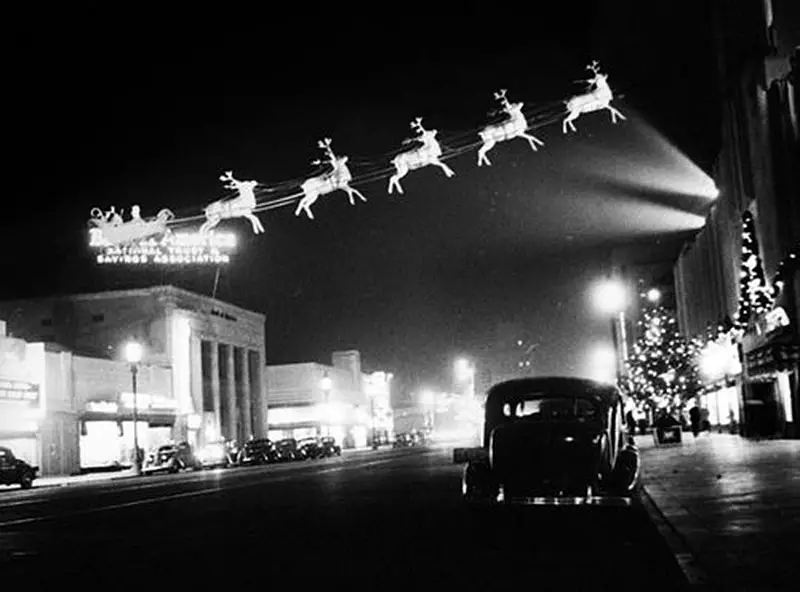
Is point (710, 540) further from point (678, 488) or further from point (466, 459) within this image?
point (678, 488)

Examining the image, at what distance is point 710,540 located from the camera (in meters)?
11.6

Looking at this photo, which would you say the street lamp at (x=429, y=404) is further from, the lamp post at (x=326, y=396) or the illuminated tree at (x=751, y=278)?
the illuminated tree at (x=751, y=278)

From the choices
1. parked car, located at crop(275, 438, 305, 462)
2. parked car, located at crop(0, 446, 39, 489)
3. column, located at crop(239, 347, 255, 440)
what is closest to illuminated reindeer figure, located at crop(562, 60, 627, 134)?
parked car, located at crop(0, 446, 39, 489)

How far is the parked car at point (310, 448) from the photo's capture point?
6988 cm

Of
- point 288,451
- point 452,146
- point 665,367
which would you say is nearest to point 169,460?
point 288,451

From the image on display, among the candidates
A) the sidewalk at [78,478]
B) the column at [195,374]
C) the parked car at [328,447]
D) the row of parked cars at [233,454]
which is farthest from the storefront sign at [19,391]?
Result: the parked car at [328,447]

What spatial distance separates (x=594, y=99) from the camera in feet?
72.7

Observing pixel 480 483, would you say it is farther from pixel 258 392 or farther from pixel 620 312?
pixel 620 312

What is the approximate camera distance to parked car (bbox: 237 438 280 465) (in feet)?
214

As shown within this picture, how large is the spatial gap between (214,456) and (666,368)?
27.5 meters

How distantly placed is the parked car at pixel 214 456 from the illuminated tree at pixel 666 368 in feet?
81.2

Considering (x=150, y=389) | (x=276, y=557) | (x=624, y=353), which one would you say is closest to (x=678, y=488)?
(x=276, y=557)

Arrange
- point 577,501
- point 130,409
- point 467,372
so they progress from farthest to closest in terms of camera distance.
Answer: point 467,372
point 130,409
point 577,501

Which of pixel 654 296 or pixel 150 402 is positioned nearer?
pixel 150 402
